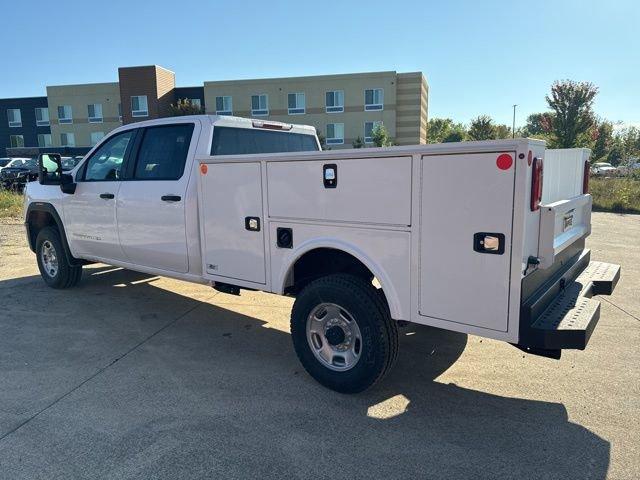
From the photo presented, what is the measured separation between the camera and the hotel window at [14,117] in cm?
5156

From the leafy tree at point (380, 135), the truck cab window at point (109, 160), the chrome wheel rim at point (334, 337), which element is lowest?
the chrome wheel rim at point (334, 337)

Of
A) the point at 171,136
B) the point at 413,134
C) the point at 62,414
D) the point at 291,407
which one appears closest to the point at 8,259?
the point at 171,136

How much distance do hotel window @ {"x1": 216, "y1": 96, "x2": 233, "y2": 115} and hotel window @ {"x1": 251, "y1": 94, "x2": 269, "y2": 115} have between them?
209 cm

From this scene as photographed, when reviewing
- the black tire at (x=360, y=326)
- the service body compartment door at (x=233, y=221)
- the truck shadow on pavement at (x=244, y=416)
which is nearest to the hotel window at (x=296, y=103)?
the truck shadow on pavement at (x=244, y=416)

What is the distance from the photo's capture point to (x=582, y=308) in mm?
3350

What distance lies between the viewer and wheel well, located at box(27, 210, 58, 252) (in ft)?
22.2

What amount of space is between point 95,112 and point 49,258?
46.6 m

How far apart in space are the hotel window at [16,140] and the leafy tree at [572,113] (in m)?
50.3

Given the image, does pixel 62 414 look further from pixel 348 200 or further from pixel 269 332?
pixel 348 200

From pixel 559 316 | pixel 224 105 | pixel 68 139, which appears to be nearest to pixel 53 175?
pixel 559 316

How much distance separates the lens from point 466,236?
117 inches

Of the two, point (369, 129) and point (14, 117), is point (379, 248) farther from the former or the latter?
point (14, 117)

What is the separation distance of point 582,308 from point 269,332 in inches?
119

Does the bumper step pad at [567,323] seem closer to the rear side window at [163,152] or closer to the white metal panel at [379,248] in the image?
the white metal panel at [379,248]
